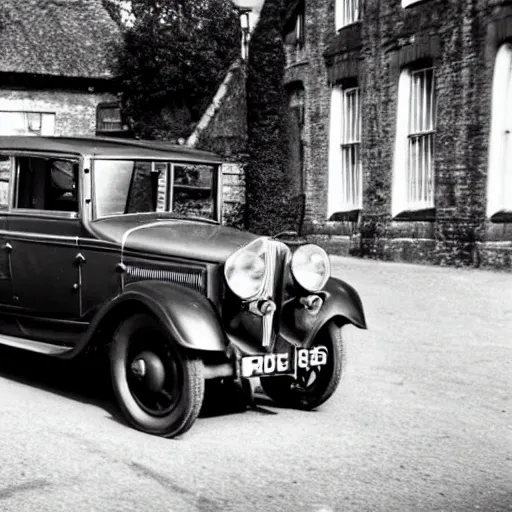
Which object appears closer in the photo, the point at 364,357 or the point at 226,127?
the point at 364,357

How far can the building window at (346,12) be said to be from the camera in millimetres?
21266

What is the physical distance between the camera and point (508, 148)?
55.5ft

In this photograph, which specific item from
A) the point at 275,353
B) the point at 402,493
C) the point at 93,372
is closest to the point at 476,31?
the point at 93,372

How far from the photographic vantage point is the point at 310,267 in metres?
7.06

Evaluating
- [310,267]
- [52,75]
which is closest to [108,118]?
[52,75]

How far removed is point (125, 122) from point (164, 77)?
2984 millimetres

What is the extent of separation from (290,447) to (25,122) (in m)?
37.7

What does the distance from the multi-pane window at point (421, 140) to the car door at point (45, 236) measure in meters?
11.6

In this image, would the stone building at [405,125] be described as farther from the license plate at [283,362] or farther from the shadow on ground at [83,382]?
the license plate at [283,362]

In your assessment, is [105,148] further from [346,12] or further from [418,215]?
[346,12]

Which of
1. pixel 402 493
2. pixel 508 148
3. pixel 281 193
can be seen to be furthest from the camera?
pixel 281 193

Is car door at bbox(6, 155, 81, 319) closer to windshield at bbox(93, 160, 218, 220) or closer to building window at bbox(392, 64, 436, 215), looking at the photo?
windshield at bbox(93, 160, 218, 220)

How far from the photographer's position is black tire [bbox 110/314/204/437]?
6410 millimetres

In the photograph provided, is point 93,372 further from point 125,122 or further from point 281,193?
point 125,122
